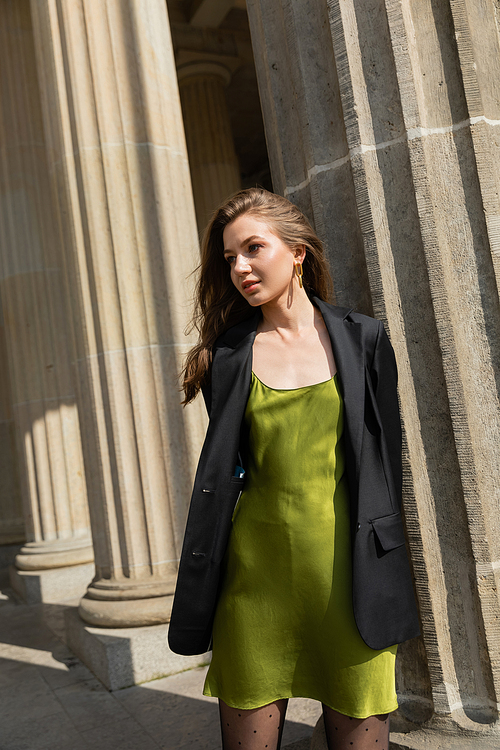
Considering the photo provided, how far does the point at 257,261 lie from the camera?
2.09m

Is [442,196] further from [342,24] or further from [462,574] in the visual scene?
[462,574]

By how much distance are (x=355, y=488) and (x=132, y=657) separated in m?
3.67

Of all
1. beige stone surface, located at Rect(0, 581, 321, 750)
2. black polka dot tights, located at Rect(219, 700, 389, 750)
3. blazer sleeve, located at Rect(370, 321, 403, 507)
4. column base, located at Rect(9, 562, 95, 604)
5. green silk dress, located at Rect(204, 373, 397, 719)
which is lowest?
beige stone surface, located at Rect(0, 581, 321, 750)

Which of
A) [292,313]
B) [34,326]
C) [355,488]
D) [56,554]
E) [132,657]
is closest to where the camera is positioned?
[355,488]

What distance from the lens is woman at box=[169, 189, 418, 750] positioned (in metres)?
1.90

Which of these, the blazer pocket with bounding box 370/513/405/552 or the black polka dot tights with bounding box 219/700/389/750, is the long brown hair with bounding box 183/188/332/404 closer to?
the blazer pocket with bounding box 370/513/405/552

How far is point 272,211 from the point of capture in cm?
215

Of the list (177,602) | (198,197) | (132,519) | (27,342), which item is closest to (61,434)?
(27,342)

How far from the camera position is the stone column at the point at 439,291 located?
87.5 inches

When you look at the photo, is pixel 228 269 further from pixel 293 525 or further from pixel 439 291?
pixel 293 525

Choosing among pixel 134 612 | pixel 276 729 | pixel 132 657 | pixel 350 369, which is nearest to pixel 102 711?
pixel 132 657

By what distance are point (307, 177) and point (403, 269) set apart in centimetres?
62

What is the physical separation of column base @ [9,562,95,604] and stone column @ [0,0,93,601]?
8 centimetres

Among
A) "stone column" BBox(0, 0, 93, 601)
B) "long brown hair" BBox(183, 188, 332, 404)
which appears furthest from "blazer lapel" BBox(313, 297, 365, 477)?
"stone column" BBox(0, 0, 93, 601)
